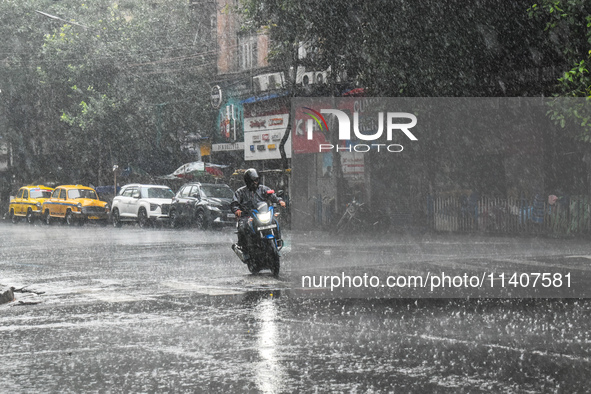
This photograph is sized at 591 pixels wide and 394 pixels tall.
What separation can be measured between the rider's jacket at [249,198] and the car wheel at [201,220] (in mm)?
14928

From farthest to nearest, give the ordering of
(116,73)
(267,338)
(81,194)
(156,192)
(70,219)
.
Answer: (116,73) < (81,194) < (70,219) < (156,192) < (267,338)

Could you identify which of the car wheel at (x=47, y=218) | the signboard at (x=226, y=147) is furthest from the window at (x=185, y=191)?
the car wheel at (x=47, y=218)

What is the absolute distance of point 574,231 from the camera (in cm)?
1875

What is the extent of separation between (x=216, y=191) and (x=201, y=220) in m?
1.42

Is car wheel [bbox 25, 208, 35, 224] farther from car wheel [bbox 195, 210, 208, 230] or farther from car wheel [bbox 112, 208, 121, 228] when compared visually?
car wheel [bbox 195, 210, 208, 230]

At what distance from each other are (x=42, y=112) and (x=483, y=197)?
1412 inches

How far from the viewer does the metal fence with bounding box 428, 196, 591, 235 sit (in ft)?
50.9

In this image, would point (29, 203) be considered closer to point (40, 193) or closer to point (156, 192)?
point (40, 193)

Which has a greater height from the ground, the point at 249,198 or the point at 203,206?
the point at 249,198

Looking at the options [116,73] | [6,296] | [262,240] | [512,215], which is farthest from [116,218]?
[6,296]

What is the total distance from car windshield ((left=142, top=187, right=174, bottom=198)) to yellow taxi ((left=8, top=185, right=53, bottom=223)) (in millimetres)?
8165

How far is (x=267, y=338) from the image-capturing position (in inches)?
265

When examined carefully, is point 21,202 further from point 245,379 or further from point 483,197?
point 245,379

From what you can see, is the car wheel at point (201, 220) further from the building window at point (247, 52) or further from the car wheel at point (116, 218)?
the building window at point (247, 52)
